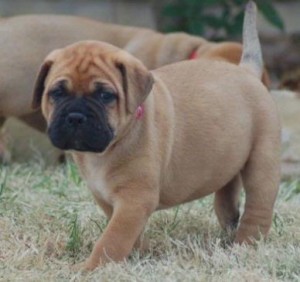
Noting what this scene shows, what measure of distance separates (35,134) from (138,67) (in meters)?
3.58

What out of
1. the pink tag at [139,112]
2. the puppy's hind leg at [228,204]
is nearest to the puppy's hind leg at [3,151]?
the puppy's hind leg at [228,204]

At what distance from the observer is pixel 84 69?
455 cm

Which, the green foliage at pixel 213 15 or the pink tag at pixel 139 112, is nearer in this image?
the pink tag at pixel 139 112

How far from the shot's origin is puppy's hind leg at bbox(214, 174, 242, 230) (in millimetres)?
5621

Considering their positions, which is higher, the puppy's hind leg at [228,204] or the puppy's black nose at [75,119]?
the puppy's black nose at [75,119]

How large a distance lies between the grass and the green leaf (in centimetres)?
258

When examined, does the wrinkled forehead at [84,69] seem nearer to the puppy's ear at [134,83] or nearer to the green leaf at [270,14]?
the puppy's ear at [134,83]

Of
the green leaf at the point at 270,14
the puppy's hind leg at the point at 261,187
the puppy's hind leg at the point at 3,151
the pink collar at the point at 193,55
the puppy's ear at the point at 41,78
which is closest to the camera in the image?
the puppy's ear at the point at 41,78

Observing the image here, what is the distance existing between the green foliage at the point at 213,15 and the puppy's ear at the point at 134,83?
433 centimetres

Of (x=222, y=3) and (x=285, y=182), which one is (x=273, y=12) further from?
(x=285, y=182)

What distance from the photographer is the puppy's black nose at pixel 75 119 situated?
176 inches

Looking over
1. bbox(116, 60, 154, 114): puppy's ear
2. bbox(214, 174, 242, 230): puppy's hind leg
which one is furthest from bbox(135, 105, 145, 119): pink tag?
bbox(214, 174, 242, 230): puppy's hind leg

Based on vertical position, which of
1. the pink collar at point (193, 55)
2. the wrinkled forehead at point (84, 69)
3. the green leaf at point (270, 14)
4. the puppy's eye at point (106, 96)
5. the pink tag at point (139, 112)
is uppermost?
the wrinkled forehead at point (84, 69)

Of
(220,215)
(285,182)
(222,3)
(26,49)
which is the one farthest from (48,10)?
(220,215)
